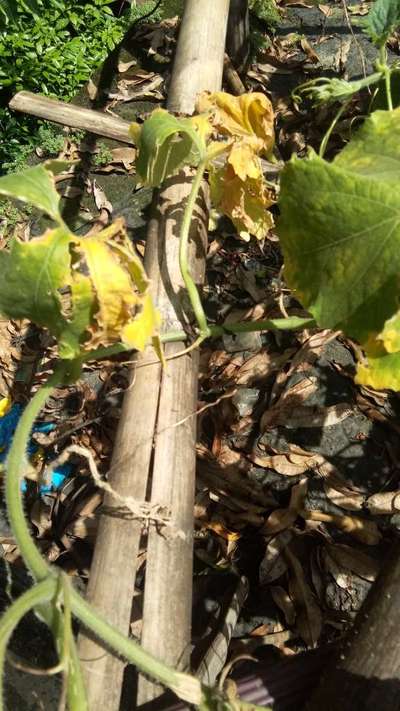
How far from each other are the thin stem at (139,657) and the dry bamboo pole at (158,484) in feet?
0.53

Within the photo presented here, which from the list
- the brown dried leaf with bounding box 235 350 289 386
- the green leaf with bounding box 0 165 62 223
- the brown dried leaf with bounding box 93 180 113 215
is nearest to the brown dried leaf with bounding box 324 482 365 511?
the brown dried leaf with bounding box 235 350 289 386

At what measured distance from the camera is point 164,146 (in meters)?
1.34

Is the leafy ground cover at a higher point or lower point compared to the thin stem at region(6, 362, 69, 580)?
lower

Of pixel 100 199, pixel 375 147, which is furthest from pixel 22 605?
pixel 100 199

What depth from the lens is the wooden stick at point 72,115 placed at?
2.06m

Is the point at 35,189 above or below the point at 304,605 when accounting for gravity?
above

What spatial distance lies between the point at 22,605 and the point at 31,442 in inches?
53.4

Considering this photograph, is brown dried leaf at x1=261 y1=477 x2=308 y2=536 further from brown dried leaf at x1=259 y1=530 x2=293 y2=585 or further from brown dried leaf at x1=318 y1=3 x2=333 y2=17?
brown dried leaf at x1=318 y1=3 x2=333 y2=17

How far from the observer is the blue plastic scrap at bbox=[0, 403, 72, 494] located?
2.08 meters

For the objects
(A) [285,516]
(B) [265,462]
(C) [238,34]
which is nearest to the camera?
(A) [285,516]

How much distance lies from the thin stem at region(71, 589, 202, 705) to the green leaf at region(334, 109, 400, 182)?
0.77 metres

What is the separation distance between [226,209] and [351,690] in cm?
99

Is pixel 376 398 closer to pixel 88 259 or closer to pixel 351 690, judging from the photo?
pixel 351 690

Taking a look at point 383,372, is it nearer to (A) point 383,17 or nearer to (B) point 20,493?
(B) point 20,493
